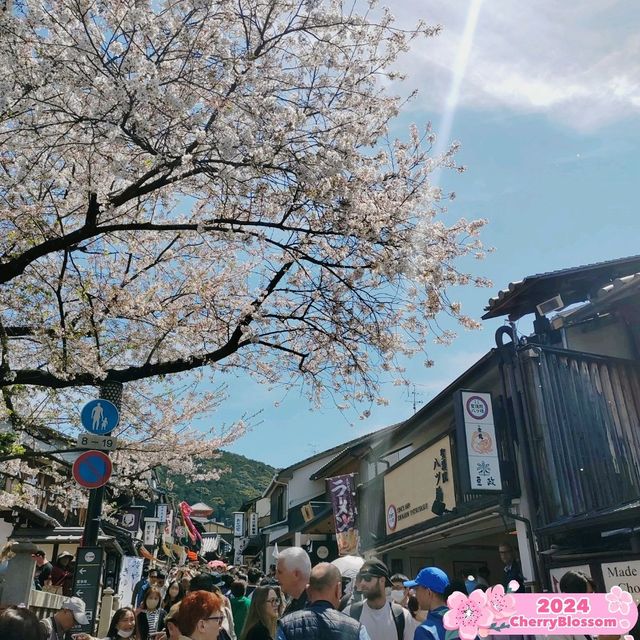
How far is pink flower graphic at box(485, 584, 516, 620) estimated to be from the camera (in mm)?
2633

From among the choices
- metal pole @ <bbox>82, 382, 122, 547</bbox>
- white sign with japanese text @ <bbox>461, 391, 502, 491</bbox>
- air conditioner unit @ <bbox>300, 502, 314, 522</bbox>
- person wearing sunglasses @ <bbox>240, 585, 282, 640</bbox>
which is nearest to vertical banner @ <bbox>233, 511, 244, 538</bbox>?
air conditioner unit @ <bbox>300, 502, 314, 522</bbox>

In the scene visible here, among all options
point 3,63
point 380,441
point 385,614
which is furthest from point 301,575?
point 380,441

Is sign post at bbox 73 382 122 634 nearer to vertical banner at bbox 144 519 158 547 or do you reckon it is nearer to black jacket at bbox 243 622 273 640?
black jacket at bbox 243 622 273 640

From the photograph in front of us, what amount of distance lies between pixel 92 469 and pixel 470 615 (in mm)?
5277

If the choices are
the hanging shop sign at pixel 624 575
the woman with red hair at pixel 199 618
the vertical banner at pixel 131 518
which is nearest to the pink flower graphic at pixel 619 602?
the woman with red hair at pixel 199 618

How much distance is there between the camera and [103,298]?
28.5 ft

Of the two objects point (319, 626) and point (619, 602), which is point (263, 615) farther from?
point (619, 602)

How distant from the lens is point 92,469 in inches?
268

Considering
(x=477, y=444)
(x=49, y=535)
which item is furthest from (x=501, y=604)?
(x=49, y=535)

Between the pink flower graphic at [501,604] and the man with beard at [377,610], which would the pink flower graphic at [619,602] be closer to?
the pink flower graphic at [501,604]

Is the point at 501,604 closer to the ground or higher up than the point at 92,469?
closer to the ground

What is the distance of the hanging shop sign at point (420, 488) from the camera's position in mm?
11984

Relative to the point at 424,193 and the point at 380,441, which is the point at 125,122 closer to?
the point at 424,193

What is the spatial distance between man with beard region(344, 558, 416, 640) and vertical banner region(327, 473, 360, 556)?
1371 cm
